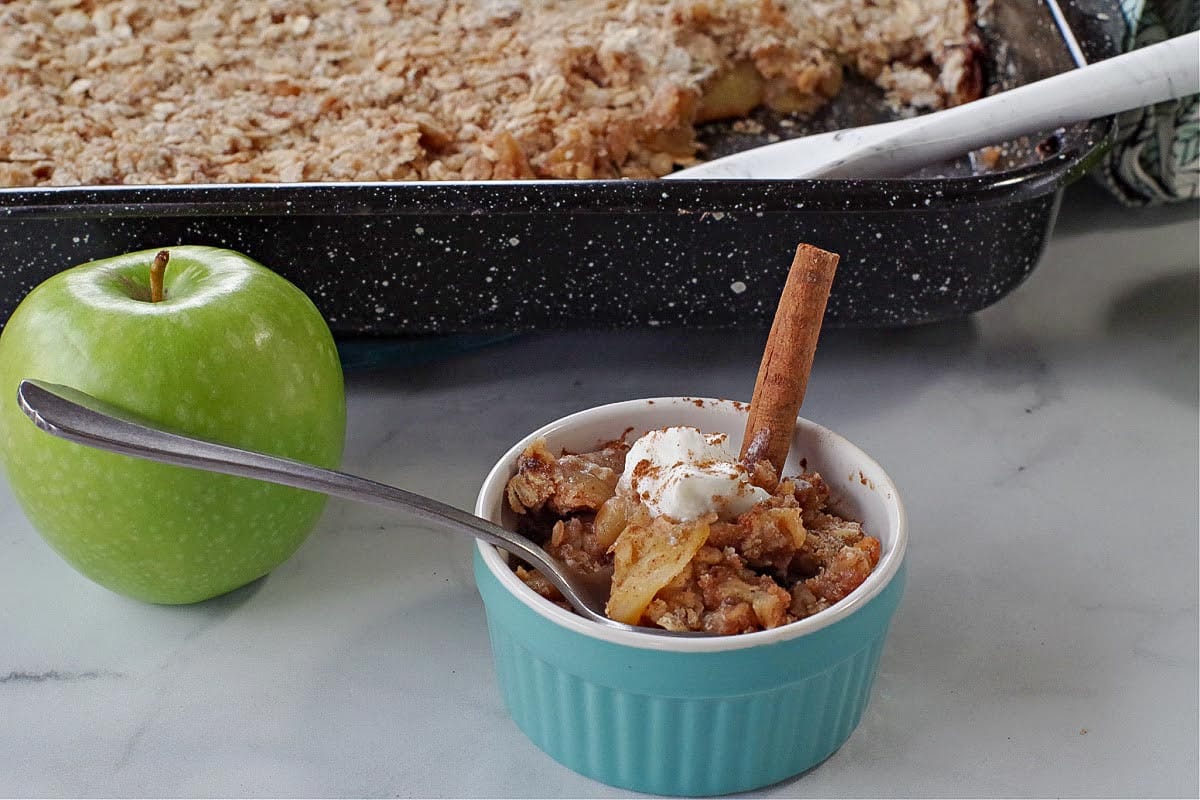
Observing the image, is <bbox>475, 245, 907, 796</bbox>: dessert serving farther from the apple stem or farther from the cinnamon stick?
the apple stem

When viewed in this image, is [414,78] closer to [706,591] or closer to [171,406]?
[171,406]

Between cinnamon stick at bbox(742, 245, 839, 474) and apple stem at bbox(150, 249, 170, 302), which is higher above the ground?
apple stem at bbox(150, 249, 170, 302)

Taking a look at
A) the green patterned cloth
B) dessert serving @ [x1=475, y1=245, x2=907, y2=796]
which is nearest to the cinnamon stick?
dessert serving @ [x1=475, y1=245, x2=907, y2=796]

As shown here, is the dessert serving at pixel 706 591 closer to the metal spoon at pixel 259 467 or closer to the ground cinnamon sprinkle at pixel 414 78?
the metal spoon at pixel 259 467

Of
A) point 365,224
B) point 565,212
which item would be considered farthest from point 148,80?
point 565,212

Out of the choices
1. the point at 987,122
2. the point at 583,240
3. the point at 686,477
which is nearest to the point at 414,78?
the point at 583,240
